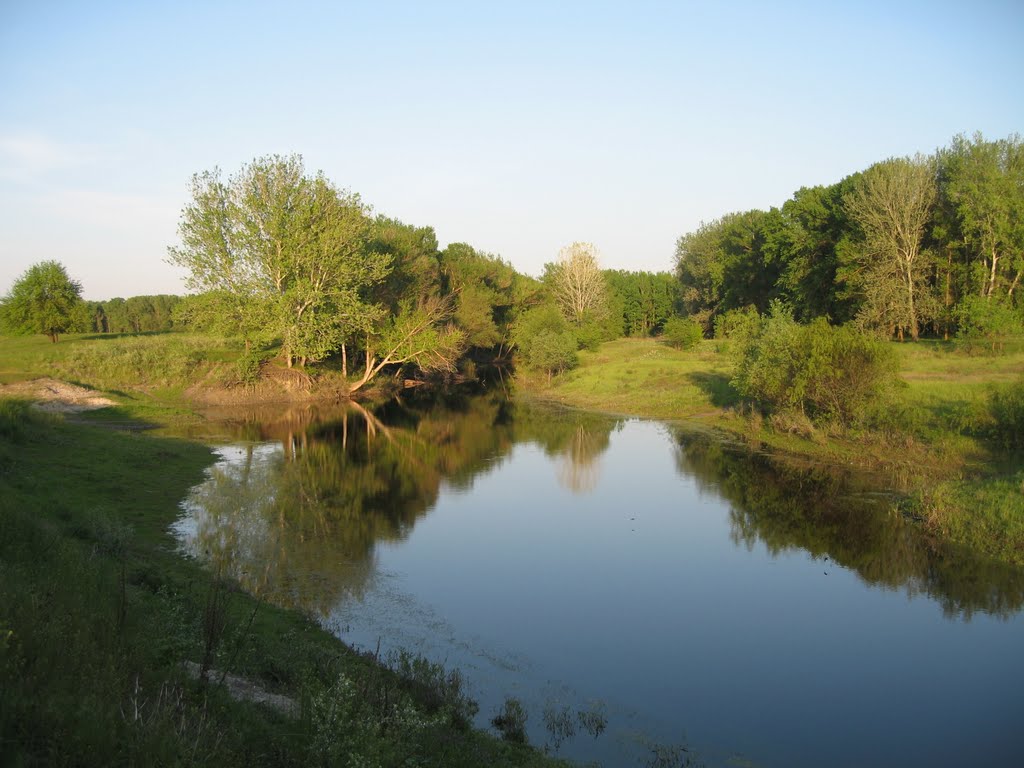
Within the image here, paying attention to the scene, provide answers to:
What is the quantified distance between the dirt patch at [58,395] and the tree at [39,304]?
16889mm

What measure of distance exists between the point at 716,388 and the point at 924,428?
1587cm

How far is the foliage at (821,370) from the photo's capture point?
25.8 meters

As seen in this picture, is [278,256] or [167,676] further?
[278,256]

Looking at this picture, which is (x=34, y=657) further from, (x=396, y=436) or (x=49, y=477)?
(x=396, y=436)

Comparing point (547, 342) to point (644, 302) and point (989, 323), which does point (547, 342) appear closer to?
point (989, 323)

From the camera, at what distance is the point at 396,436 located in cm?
3425

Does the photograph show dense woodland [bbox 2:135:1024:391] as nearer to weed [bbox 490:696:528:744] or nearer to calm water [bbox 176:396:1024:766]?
calm water [bbox 176:396:1024:766]

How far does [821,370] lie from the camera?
26344 mm

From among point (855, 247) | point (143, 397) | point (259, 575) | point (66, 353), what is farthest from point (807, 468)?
point (66, 353)

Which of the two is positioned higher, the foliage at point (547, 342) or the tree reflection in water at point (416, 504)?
the foliage at point (547, 342)

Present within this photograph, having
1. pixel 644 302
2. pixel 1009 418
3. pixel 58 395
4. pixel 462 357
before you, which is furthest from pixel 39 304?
pixel 644 302

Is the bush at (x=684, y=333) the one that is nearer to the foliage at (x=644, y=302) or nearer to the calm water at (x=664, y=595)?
the foliage at (x=644, y=302)

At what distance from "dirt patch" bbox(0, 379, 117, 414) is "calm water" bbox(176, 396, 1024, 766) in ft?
40.2

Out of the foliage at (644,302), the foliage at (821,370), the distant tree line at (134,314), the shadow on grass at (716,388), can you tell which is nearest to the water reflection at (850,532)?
the foliage at (821,370)
